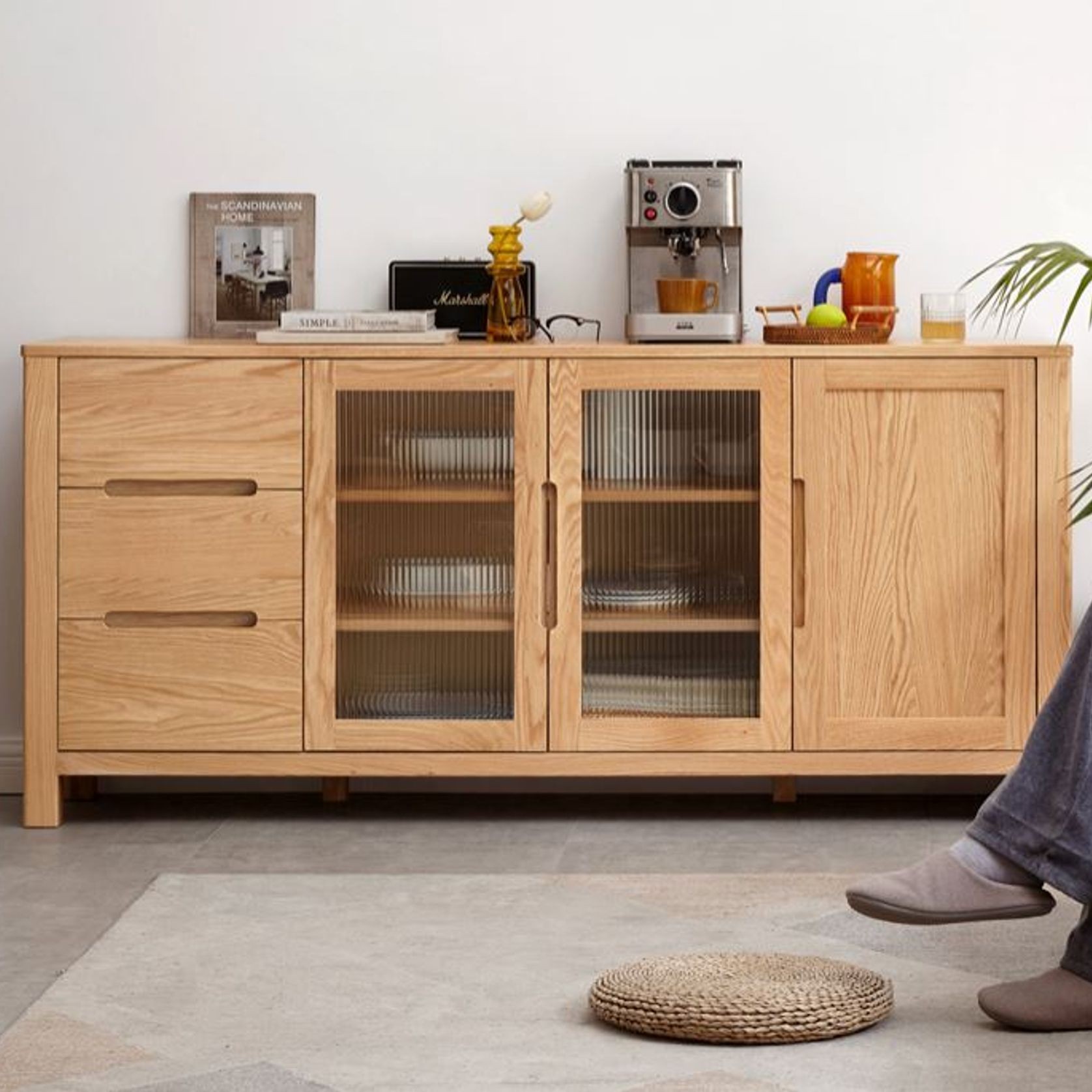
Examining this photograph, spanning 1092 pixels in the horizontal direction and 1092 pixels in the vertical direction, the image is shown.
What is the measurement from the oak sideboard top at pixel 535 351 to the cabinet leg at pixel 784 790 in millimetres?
803

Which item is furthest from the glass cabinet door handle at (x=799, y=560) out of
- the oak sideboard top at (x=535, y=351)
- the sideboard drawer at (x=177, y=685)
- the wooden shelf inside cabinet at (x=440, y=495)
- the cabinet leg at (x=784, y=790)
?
the sideboard drawer at (x=177, y=685)

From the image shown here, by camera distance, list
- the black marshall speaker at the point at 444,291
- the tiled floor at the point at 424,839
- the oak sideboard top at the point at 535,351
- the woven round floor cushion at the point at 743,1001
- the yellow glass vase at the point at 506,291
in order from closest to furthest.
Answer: the woven round floor cushion at the point at 743,1001
the tiled floor at the point at 424,839
the oak sideboard top at the point at 535,351
the yellow glass vase at the point at 506,291
the black marshall speaker at the point at 444,291

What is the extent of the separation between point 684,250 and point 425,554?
2.47ft

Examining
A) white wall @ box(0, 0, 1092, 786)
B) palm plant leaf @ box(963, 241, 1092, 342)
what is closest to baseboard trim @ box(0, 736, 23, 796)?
white wall @ box(0, 0, 1092, 786)

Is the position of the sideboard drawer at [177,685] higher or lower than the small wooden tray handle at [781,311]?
lower

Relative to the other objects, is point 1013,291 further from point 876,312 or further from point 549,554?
point 549,554

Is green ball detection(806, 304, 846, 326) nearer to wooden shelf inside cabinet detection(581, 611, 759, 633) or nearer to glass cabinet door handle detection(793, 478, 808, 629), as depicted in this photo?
glass cabinet door handle detection(793, 478, 808, 629)

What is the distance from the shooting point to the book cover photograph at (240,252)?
12.8 ft

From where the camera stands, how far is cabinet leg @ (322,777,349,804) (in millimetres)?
→ 3811

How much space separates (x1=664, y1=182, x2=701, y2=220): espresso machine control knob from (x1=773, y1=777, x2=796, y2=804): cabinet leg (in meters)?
1.05

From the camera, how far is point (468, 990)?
8.28 ft

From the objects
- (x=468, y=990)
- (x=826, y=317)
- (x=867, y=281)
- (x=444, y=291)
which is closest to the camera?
(x=468, y=990)

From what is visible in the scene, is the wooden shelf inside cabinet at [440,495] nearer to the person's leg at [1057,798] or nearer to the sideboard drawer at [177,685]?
the sideboard drawer at [177,685]

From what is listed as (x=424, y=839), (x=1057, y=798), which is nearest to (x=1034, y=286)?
(x=424, y=839)
